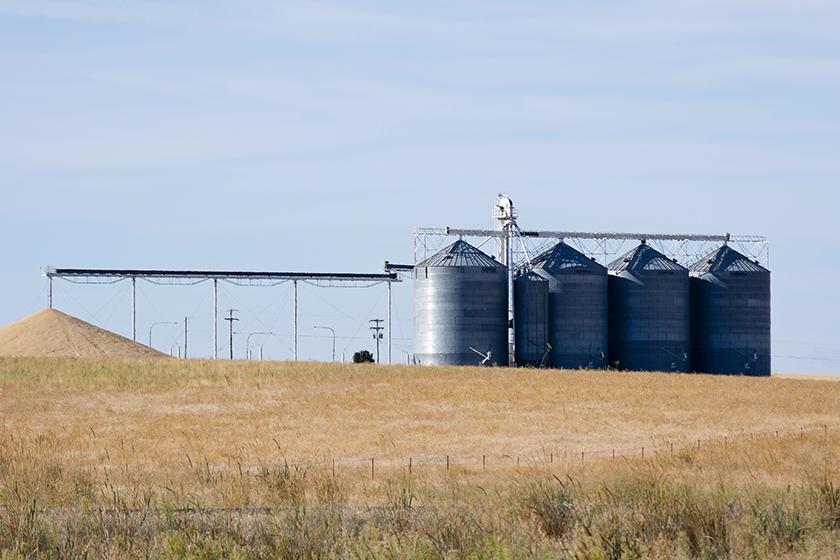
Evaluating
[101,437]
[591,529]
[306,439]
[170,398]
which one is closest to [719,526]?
[591,529]

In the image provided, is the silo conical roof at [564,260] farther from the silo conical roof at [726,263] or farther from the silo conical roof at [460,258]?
the silo conical roof at [726,263]

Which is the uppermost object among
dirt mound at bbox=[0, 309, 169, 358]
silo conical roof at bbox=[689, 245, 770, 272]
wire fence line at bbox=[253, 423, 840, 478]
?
silo conical roof at bbox=[689, 245, 770, 272]

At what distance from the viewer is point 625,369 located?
253 ft

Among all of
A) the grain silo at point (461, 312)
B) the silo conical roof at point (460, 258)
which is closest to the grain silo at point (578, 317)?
the grain silo at point (461, 312)

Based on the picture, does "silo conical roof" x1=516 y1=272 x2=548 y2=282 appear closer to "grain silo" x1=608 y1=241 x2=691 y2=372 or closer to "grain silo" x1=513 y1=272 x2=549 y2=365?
"grain silo" x1=513 y1=272 x2=549 y2=365

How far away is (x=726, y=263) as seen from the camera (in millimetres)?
82375

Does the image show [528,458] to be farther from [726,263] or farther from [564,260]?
[726,263]

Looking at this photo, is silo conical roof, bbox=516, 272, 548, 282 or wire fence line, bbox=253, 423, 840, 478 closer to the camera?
wire fence line, bbox=253, 423, 840, 478

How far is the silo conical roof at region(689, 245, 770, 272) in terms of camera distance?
269 feet

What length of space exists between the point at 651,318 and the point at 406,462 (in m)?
52.4

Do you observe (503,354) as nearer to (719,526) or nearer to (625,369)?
(625,369)

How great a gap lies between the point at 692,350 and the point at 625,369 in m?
8.45

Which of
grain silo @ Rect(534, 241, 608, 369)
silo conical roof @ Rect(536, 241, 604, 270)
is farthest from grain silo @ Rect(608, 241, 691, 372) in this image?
silo conical roof @ Rect(536, 241, 604, 270)

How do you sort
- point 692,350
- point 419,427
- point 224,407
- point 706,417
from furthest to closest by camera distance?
point 692,350
point 224,407
point 706,417
point 419,427
